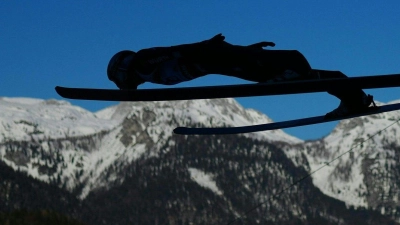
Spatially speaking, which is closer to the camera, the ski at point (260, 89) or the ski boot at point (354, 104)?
the ski at point (260, 89)

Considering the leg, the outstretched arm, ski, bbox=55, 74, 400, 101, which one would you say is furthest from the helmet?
the leg

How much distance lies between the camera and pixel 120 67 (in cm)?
1169

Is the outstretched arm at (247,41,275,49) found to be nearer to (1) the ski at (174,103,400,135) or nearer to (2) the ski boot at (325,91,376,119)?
(2) the ski boot at (325,91,376,119)

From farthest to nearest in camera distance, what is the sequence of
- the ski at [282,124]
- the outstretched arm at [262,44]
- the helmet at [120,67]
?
the ski at [282,124] < the helmet at [120,67] < the outstretched arm at [262,44]

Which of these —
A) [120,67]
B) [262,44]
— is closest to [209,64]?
[262,44]

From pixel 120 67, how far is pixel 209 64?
1341 millimetres

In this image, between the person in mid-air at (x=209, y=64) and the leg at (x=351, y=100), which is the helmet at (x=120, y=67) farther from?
the leg at (x=351, y=100)

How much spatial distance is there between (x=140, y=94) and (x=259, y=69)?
1916mm

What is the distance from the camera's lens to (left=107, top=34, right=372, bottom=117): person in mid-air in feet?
36.3

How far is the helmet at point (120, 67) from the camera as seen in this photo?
38.3ft

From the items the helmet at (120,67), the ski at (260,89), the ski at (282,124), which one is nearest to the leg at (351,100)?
the ski at (282,124)

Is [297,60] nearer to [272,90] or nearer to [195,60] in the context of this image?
[272,90]

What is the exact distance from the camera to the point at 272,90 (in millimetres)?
10961

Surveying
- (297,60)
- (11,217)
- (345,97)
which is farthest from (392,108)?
(11,217)
